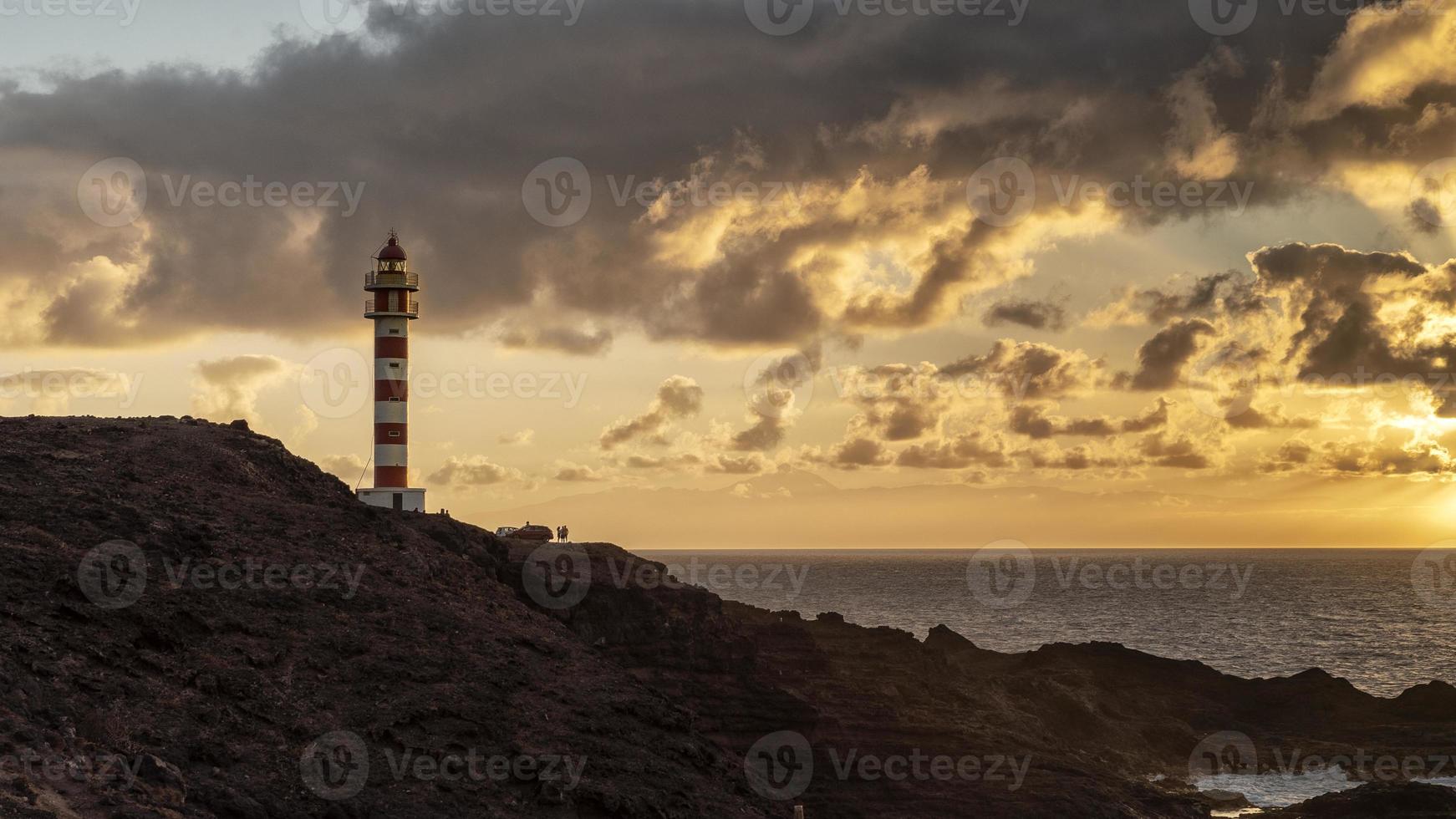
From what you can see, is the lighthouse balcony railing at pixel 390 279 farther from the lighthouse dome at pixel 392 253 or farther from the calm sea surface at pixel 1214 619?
the calm sea surface at pixel 1214 619

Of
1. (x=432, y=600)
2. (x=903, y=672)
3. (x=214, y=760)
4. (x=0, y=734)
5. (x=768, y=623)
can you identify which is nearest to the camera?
(x=0, y=734)

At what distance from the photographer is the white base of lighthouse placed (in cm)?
5469

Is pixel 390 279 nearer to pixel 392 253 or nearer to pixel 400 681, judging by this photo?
pixel 392 253

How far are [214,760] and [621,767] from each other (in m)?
10.5

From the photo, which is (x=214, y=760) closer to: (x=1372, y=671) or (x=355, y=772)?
(x=355, y=772)

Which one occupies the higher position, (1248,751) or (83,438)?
(83,438)

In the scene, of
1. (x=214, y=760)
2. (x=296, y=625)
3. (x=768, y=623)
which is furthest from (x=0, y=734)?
(x=768, y=623)

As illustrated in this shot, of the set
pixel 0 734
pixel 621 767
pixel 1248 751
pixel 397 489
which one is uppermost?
pixel 397 489

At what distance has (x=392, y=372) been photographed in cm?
5631

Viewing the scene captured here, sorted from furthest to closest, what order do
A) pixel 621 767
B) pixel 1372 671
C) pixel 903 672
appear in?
pixel 1372 671 → pixel 903 672 → pixel 621 767

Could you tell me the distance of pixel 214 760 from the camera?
26.2 metres

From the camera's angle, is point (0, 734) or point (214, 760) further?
point (214, 760)

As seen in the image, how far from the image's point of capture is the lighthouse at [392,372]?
183 feet

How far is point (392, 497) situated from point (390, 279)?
1045cm
